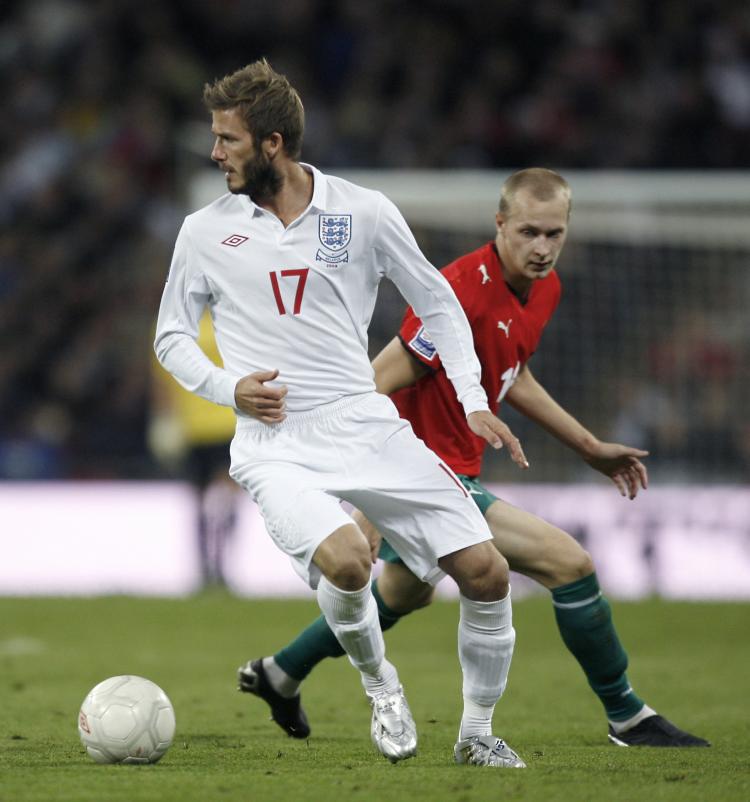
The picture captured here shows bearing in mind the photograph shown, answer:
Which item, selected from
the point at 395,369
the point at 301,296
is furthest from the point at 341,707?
the point at 301,296

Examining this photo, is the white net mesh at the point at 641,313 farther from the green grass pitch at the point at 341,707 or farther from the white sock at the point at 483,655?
the white sock at the point at 483,655

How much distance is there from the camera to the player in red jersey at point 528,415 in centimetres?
550

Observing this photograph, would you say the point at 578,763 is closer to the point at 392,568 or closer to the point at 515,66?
the point at 392,568

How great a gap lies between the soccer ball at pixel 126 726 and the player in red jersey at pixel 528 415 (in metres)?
0.92

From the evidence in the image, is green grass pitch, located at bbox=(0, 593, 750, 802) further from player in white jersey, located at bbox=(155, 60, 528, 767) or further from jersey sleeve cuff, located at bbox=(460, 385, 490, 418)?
jersey sleeve cuff, located at bbox=(460, 385, 490, 418)

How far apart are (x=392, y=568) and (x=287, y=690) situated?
2.06ft

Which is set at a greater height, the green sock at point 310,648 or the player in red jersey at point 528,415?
the player in red jersey at point 528,415

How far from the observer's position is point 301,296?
4.89 m

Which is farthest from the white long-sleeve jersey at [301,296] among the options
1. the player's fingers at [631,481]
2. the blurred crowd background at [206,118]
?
the blurred crowd background at [206,118]

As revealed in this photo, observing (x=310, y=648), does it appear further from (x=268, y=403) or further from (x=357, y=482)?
(x=268, y=403)

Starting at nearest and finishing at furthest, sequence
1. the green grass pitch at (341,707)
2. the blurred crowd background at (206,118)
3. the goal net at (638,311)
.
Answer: the green grass pitch at (341,707), the goal net at (638,311), the blurred crowd background at (206,118)

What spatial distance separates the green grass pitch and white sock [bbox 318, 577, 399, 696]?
275mm

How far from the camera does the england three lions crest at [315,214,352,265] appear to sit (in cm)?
491

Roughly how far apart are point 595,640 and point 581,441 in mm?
748
